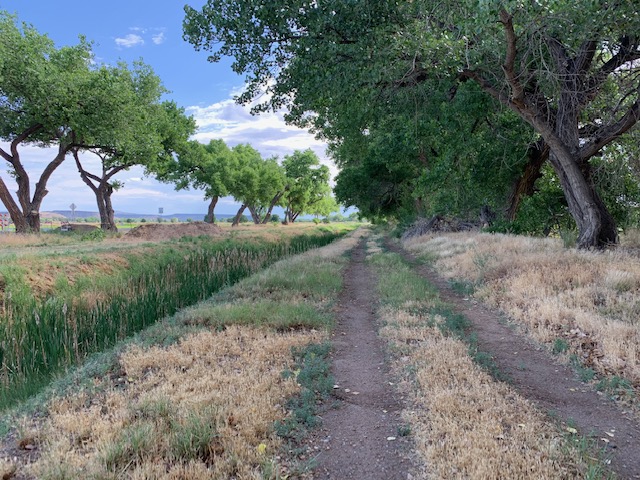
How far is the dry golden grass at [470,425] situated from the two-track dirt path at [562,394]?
377 mm

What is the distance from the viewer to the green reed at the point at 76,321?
→ 20.3 ft

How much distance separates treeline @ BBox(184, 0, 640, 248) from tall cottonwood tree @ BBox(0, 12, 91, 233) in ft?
50.3

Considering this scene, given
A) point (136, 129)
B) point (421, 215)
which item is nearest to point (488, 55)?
point (421, 215)

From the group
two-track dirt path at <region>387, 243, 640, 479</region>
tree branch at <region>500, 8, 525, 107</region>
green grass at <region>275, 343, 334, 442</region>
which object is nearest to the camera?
two-track dirt path at <region>387, 243, 640, 479</region>

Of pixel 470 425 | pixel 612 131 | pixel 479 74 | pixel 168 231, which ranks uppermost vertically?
pixel 479 74

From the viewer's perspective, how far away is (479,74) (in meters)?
11.4

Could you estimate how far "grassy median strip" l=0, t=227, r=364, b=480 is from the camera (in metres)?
2.95

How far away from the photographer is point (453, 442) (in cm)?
319

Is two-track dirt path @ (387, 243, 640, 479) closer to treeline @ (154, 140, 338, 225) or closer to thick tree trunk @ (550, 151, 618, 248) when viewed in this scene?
thick tree trunk @ (550, 151, 618, 248)

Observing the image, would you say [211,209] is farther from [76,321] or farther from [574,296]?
[574,296]

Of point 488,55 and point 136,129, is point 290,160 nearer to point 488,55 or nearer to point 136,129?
point 136,129

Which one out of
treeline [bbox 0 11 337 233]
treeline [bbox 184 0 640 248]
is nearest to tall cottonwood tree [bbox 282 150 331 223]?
treeline [bbox 0 11 337 233]

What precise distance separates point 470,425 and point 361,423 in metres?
1.01

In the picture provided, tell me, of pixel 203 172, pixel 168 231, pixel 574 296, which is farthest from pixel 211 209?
pixel 574 296
